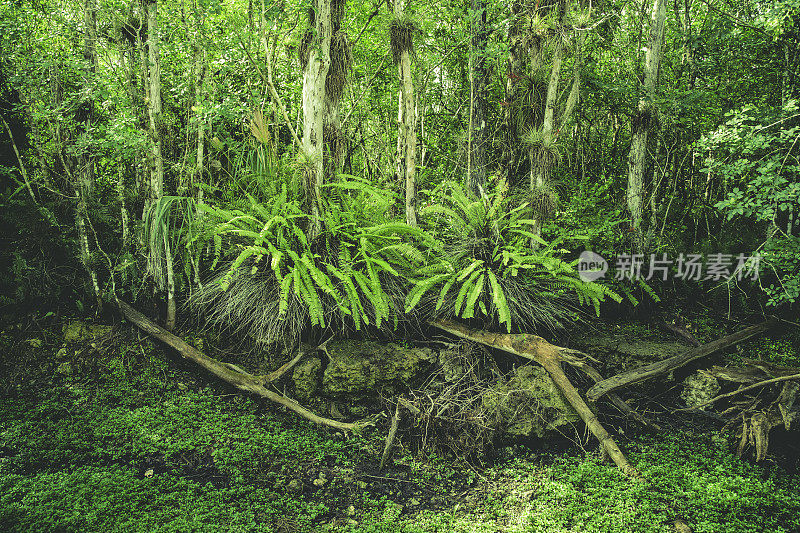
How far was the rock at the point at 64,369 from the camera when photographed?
13.5 feet

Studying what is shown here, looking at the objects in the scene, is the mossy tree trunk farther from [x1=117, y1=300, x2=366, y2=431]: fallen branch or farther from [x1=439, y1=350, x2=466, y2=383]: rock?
[x1=117, y1=300, x2=366, y2=431]: fallen branch

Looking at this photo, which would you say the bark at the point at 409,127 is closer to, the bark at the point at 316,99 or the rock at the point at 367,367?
the bark at the point at 316,99

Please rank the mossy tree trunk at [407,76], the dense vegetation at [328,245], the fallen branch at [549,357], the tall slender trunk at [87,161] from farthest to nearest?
1. the mossy tree trunk at [407,76]
2. the tall slender trunk at [87,161]
3. the fallen branch at [549,357]
4. the dense vegetation at [328,245]

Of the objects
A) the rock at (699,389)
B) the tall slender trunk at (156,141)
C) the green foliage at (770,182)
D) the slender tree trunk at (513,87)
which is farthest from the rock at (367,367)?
the green foliage at (770,182)

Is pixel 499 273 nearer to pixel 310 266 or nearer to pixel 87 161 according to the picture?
pixel 310 266

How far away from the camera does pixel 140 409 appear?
12.5 feet

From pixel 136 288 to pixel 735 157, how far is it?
673cm

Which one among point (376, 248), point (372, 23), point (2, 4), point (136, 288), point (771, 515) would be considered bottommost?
point (771, 515)

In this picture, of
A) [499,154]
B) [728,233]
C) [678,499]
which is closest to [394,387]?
[678,499]

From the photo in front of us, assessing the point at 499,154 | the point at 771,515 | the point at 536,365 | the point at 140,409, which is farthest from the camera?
the point at 499,154

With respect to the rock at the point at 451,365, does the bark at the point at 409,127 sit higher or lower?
higher

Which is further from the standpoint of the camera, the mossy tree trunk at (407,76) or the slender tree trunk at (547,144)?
the slender tree trunk at (547,144)

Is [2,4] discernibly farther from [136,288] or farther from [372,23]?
[372,23]

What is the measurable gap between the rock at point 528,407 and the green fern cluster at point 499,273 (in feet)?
1.94
